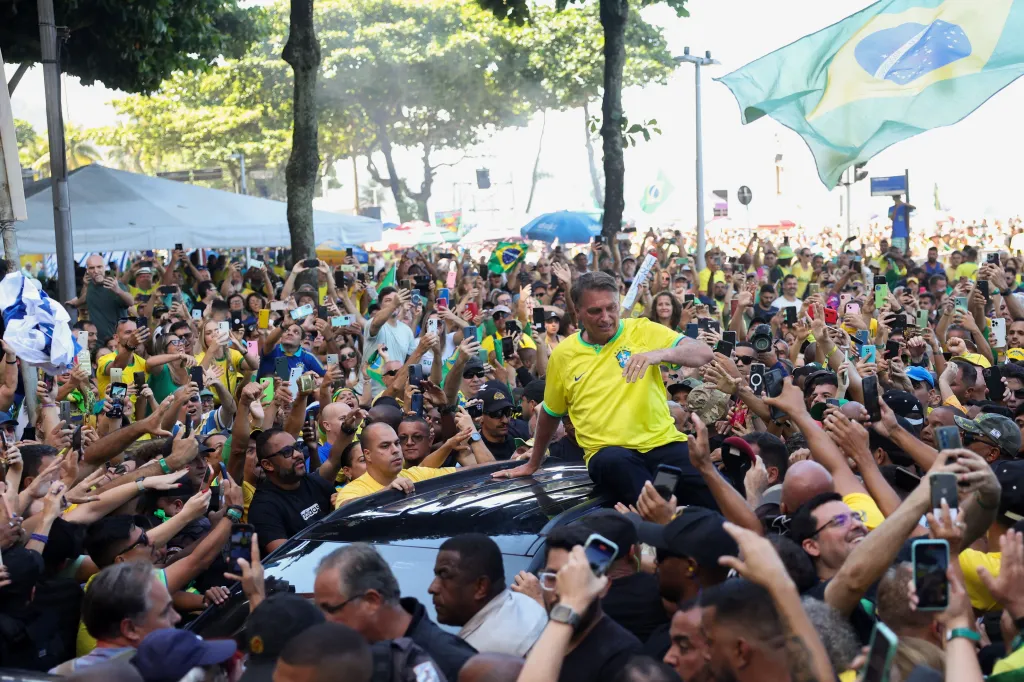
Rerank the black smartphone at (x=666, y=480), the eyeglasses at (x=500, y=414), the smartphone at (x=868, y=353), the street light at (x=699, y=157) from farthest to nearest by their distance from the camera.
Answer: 1. the street light at (x=699, y=157)
2. the smartphone at (x=868, y=353)
3. the eyeglasses at (x=500, y=414)
4. the black smartphone at (x=666, y=480)

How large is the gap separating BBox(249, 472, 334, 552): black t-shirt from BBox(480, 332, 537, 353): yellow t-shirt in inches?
158

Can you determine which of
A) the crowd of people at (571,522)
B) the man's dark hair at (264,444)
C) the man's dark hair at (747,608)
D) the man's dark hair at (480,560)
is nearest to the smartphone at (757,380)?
the crowd of people at (571,522)

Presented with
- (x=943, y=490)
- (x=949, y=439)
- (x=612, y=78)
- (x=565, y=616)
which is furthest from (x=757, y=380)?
(x=612, y=78)

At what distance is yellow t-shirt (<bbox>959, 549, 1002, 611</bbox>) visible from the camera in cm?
407

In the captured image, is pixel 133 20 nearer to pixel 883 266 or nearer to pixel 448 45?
pixel 883 266

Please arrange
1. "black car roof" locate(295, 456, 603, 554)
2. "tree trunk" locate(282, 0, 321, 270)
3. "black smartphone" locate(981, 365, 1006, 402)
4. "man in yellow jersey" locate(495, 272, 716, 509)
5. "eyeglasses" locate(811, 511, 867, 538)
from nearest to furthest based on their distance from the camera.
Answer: "eyeglasses" locate(811, 511, 867, 538), "black car roof" locate(295, 456, 603, 554), "man in yellow jersey" locate(495, 272, 716, 509), "black smartphone" locate(981, 365, 1006, 402), "tree trunk" locate(282, 0, 321, 270)

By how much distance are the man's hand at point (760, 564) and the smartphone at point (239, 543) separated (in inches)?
98.6

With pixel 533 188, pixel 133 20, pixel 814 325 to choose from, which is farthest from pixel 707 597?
pixel 533 188

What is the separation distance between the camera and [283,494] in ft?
21.0

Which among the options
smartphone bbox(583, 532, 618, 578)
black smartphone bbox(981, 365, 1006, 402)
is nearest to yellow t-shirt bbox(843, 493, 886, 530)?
smartphone bbox(583, 532, 618, 578)

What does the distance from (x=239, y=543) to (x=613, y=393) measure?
1843mm

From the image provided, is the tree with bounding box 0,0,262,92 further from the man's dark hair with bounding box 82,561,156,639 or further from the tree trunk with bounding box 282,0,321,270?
the man's dark hair with bounding box 82,561,156,639

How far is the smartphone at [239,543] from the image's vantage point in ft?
17.0

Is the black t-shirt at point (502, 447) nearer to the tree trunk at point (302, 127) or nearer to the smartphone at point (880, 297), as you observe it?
the smartphone at point (880, 297)
